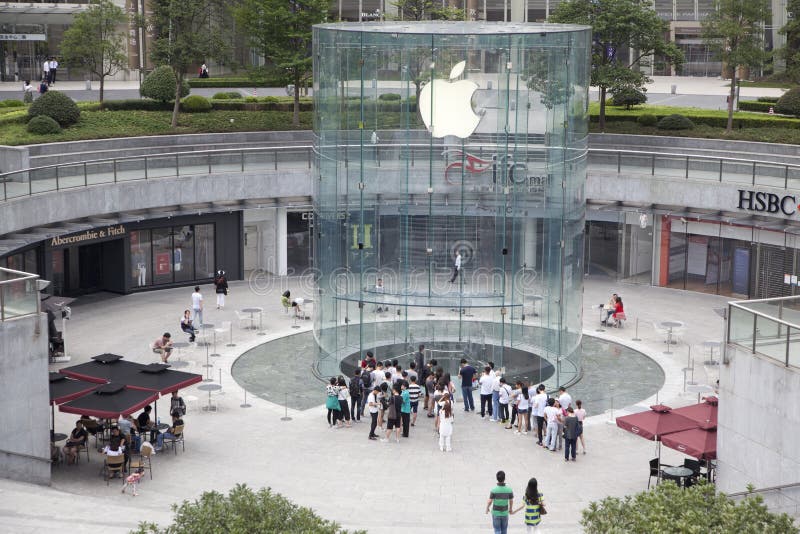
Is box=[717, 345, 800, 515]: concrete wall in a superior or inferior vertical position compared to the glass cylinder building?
inferior

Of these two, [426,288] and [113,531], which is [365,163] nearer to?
[426,288]

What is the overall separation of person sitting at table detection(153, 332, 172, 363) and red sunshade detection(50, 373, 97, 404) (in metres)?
6.43

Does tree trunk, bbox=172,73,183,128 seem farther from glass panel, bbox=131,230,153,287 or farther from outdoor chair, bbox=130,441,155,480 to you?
outdoor chair, bbox=130,441,155,480

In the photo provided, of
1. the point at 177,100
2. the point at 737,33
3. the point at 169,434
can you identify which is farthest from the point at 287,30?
the point at 169,434

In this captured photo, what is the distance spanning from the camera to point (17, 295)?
2250cm

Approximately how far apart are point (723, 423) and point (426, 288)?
9605 mm

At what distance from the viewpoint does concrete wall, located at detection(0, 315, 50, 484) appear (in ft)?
72.4

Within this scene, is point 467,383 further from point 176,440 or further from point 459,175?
point 176,440

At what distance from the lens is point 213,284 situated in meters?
41.7

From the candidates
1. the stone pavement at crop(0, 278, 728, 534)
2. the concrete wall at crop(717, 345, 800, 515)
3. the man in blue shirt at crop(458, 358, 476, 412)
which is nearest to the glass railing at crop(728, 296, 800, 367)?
the concrete wall at crop(717, 345, 800, 515)

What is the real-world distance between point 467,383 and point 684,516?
13221 mm

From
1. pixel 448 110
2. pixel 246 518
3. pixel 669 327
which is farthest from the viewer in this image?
pixel 669 327

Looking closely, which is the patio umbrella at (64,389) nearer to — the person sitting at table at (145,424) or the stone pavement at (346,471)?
the person sitting at table at (145,424)

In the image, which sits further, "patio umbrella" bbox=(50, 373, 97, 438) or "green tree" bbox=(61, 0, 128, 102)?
"green tree" bbox=(61, 0, 128, 102)
